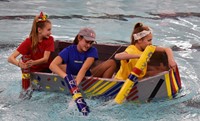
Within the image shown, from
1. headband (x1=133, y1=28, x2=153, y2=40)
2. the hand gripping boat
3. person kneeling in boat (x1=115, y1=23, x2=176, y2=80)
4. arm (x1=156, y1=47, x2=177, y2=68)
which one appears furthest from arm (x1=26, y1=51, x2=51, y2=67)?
arm (x1=156, y1=47, x2=177, y2=68)

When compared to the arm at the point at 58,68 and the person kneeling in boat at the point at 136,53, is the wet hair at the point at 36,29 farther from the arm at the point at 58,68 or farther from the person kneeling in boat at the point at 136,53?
the person kneeling in boat at the point at 136,53

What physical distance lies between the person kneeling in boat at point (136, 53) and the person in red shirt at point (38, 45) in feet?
2.63

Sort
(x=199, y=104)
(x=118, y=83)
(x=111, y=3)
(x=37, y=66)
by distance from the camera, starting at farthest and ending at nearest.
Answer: (x=111, y=3)
(x=37, y=66)
(x=199, y=104)
(x=118, y=83)

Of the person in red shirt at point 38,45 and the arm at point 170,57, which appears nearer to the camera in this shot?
the arm at point 170,57

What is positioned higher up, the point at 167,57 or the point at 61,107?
the point at 167,57

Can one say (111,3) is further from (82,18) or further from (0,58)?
(0,58)

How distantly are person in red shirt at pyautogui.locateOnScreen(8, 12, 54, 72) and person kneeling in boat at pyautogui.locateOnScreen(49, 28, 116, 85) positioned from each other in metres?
0.19

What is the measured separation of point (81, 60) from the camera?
4715 millimetres

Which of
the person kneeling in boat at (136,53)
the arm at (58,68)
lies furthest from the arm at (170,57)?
the arm at (58,68)

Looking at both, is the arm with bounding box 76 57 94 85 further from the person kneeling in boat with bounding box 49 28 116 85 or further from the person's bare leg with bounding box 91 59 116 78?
the person's bare leg with bounding box 91 59 116 78

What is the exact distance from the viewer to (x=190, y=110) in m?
4.47

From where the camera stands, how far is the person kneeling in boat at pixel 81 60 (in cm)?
456

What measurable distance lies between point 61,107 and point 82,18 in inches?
184

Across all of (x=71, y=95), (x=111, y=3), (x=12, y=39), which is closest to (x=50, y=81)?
(x=71, y=95)
